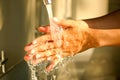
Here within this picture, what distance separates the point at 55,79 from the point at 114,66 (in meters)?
0.26

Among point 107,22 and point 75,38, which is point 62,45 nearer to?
point 75,38

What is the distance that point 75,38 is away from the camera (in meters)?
0.66

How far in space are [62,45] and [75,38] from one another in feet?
0.15

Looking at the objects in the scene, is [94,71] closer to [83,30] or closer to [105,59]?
[105,59]

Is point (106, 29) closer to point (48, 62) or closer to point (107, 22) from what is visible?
point (107, 22)

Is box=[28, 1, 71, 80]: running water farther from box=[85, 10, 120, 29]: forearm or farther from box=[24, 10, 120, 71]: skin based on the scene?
box=[85, 10, 120, 29]: forearm

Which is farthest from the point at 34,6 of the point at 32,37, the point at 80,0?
the point at 80,0

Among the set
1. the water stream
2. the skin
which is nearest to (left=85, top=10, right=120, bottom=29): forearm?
the skin

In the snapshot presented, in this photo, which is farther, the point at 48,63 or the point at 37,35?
the point at 37,35

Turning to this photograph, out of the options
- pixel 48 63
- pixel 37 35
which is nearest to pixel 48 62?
pixel 48 63

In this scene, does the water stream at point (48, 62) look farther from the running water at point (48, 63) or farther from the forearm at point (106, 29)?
the forearm at point (106, 29)

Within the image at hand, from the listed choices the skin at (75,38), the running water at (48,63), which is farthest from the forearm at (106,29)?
the running water at (48,63)

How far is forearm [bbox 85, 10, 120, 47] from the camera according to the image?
719mm

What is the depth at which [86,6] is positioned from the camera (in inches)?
36.3
